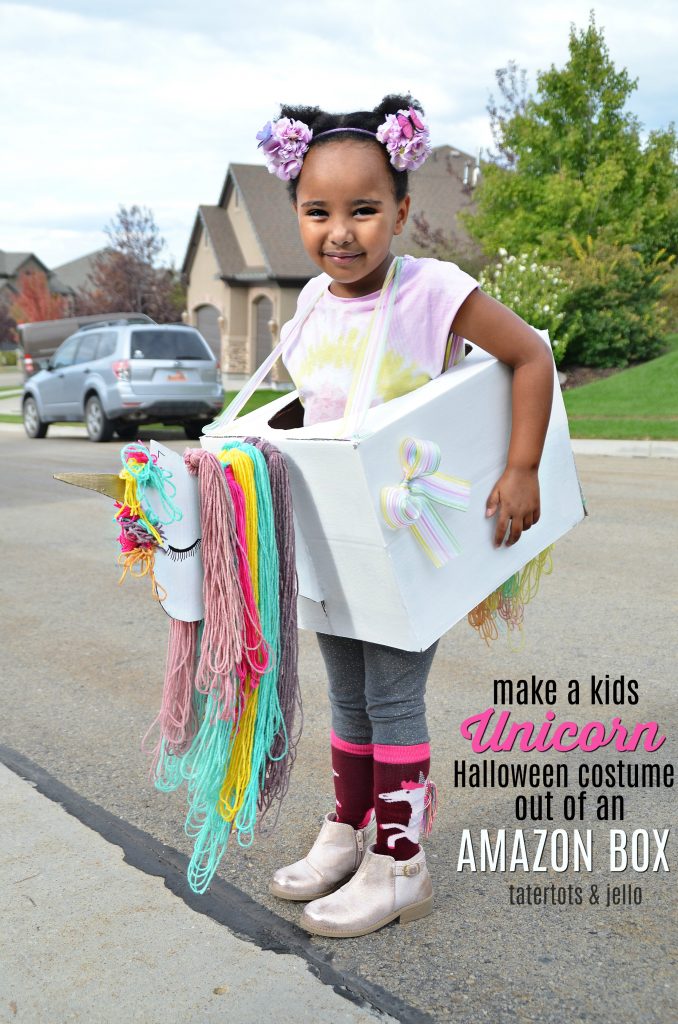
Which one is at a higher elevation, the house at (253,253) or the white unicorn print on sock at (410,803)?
the house at (253,253)

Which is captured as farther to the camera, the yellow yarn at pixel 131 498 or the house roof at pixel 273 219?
the house roof at pixel 273 219

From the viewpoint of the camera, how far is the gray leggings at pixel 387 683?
222 centimetres

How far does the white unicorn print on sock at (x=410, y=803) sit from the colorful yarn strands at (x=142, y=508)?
0.72 m

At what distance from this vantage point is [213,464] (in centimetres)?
207

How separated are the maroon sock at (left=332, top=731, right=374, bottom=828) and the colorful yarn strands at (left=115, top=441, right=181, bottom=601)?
69cm

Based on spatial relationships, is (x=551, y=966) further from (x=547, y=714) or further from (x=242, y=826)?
(x=547, y=714)

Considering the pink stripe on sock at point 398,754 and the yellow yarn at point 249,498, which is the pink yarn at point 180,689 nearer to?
the yellow yarn at point 249,498

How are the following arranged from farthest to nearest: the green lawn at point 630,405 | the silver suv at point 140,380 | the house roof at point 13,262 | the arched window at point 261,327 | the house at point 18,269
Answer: the house roof at point 13,262
the house at point 18,269
the arched window at point 261,327
the silver suv at point 140,380
the green lawn at point 630,405

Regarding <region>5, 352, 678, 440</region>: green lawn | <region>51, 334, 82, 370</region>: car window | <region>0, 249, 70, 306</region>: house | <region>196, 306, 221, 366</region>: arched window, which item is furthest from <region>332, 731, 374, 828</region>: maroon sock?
<region>0, 249, 70, 306</region>: house

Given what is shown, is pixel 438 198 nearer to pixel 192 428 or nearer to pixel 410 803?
pixel 192 428

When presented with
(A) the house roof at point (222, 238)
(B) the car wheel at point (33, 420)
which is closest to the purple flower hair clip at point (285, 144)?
(B) the car wheel at point (33, 420)

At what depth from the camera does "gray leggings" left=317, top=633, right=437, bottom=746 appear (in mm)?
2223

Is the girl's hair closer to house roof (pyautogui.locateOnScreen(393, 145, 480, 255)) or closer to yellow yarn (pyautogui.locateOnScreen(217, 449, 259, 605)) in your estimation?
yellow yarn (pyautogui.locateOnScreen(217, 449, 259, 605))

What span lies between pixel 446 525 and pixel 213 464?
0.50m
